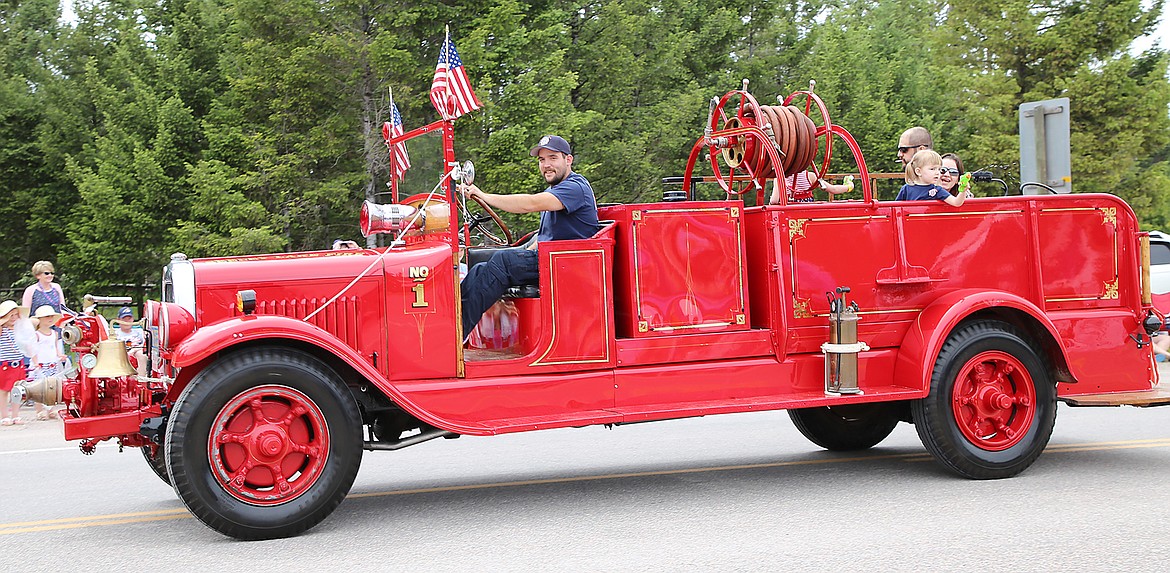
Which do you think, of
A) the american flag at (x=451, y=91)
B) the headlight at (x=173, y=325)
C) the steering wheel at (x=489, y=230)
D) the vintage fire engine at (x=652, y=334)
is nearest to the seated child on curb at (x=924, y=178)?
the vintage fire engine at (x=652, y=334)

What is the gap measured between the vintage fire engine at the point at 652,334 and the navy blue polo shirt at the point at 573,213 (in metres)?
0.16

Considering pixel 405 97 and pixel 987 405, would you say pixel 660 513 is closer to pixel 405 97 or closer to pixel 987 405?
pixel 987 405

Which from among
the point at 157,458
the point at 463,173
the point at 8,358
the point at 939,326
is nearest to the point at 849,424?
the point at 939,326

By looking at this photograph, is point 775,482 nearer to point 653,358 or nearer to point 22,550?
point 653,358

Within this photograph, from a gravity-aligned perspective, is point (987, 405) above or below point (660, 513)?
above

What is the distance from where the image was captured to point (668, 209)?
21.2ft

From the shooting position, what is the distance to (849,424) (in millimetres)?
7812

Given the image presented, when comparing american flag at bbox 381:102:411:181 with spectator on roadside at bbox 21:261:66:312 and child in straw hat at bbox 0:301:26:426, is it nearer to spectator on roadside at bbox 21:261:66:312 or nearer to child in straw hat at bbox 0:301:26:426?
child in straw hat at bbox 0:301:26:426

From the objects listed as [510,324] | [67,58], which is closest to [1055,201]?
[510,324]

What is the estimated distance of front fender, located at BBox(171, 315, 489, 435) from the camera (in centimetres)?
541

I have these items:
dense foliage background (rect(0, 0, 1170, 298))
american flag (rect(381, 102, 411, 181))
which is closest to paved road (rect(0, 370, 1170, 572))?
american flag (rect(381, 102, 411, 181))

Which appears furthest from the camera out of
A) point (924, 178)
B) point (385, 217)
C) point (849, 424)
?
point (849, 424)

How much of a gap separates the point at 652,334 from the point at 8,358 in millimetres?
7773

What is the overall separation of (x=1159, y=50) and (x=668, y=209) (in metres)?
22.9
